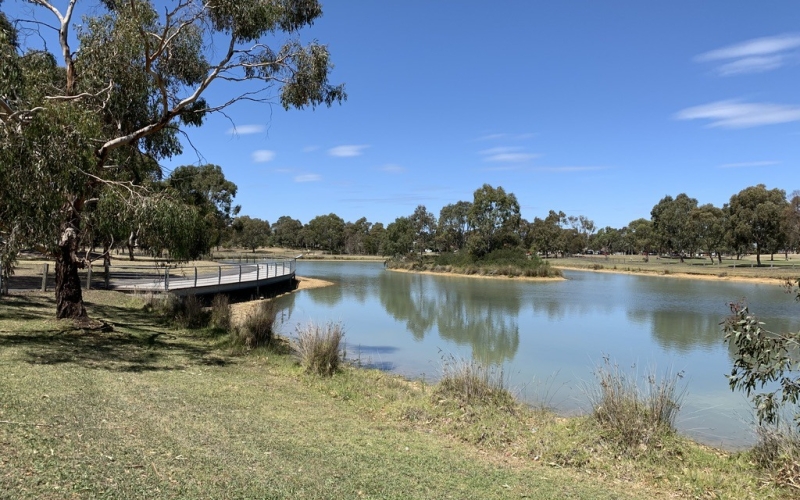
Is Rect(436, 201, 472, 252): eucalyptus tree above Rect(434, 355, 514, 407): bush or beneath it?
above

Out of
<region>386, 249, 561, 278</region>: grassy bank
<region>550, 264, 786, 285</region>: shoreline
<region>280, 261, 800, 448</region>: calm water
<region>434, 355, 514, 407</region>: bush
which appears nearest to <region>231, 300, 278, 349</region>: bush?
<region>280, 261, 800, 448</region>: calm water

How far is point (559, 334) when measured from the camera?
16531 millimetres

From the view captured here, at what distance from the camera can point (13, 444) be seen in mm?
3771

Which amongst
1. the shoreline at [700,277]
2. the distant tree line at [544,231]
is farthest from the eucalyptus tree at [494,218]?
the shoreline at [700,277]

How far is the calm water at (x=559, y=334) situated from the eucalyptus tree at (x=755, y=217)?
86.1 feet

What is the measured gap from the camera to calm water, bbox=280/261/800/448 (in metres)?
9.26

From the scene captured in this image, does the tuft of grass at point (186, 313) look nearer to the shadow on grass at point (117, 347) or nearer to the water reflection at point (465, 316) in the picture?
the shadow on grass at point (117, 347)

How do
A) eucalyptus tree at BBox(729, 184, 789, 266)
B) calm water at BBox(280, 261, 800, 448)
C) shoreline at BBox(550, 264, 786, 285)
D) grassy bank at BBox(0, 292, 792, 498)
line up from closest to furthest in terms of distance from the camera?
grassy bank at BBox(0, 292, 792, 498) < calm water at BBox(280, 261, 800, 448) < shoreline at BBox(550, 264, 786, 285) < eucalyptus tree at BBox(729, 184, 789, 266)

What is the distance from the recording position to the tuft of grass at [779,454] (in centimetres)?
462

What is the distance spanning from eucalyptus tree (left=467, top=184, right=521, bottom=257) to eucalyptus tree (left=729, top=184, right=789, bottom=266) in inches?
913

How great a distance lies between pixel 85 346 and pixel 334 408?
4428 mm

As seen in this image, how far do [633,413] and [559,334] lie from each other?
11.2 meters

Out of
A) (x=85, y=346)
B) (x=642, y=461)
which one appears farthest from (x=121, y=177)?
(x=642, y=461)

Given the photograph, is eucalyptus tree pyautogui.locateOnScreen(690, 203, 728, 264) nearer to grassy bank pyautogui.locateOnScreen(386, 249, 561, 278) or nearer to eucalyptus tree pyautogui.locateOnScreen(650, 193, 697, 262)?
eucalyptus tree pyautogui.locateOnScreen(650, 193, 697, 262)
